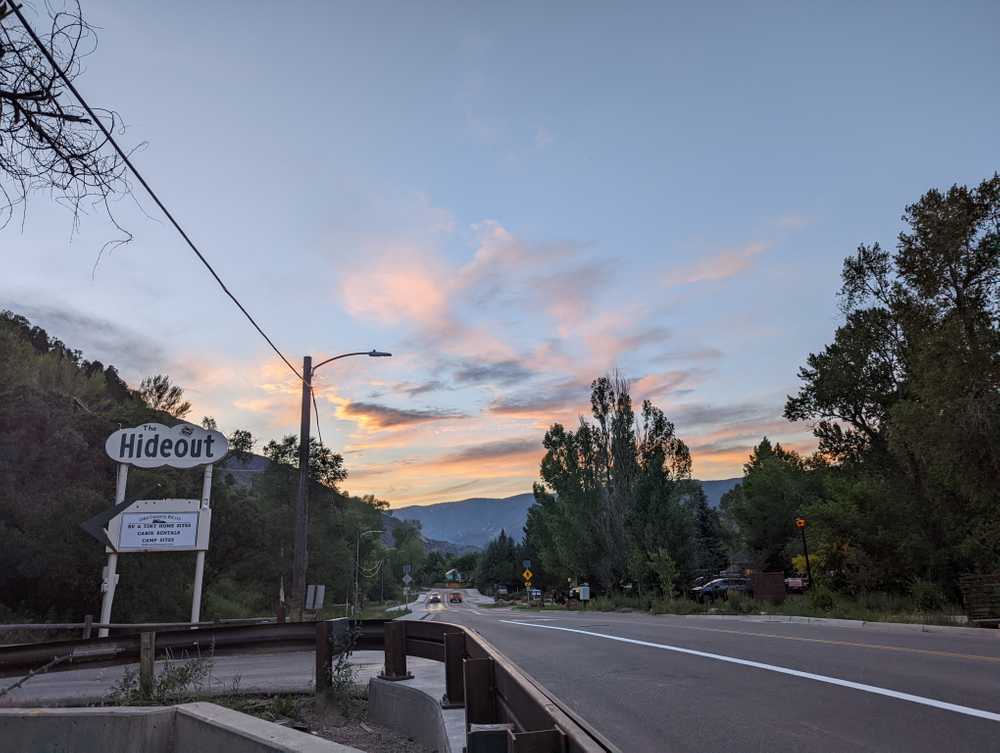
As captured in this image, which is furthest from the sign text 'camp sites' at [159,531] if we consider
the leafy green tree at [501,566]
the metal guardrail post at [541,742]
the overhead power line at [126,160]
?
the leafy green tree at [501,566]

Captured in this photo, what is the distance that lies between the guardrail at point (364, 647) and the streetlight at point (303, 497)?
7.43 metres

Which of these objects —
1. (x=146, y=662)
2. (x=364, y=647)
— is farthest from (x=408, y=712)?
(x=146, y=662)

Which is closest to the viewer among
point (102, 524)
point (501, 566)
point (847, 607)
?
point (102, 524)

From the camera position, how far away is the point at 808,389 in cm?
3578

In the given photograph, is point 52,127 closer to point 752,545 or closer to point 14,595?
point 14,595

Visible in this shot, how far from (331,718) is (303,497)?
10358mm

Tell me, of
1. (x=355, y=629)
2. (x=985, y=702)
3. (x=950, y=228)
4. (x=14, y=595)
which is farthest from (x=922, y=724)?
(x=14, y=595)

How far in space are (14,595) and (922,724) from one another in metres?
32.9

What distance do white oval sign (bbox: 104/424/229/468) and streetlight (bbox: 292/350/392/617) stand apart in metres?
2.32

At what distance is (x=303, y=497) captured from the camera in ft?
60.4

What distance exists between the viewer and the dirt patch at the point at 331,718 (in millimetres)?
7613

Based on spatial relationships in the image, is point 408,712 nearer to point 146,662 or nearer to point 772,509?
point 146,662

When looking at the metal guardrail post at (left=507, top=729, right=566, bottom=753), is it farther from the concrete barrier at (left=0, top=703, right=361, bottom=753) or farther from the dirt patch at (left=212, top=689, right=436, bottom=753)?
the dirt patch at (left=212, top=689, right=436, bottom=753)

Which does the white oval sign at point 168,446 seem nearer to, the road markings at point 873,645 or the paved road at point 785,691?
the paved road at point 785,691
